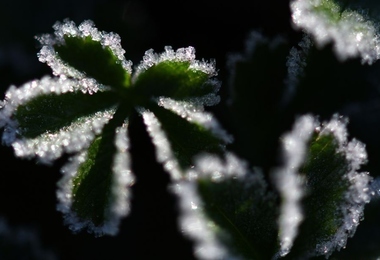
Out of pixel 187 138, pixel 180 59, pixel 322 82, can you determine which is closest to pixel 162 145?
pixel 187 138

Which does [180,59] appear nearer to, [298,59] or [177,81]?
[177,81]

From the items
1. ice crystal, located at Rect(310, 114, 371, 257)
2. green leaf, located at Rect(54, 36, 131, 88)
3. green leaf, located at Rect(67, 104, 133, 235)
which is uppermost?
green leaf, located at Rect(54, 36, 131, 88)

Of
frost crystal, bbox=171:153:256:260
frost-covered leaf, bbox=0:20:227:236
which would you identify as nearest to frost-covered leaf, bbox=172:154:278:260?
frost crystal, bbox=171:153:256:260

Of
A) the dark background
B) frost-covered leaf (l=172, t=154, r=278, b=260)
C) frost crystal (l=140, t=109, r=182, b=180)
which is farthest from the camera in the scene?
the dark background

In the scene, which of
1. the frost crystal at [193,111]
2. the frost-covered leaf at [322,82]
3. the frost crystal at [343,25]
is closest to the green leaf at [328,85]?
the frost-covered leaf at [322,82]

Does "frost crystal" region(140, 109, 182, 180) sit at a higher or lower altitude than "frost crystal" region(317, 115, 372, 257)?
higher

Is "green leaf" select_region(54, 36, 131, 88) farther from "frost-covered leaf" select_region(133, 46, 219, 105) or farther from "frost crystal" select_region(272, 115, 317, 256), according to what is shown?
"frost crystal" select_region(272, 115, 317, 256)

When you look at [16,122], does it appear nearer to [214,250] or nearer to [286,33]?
[214,250]
